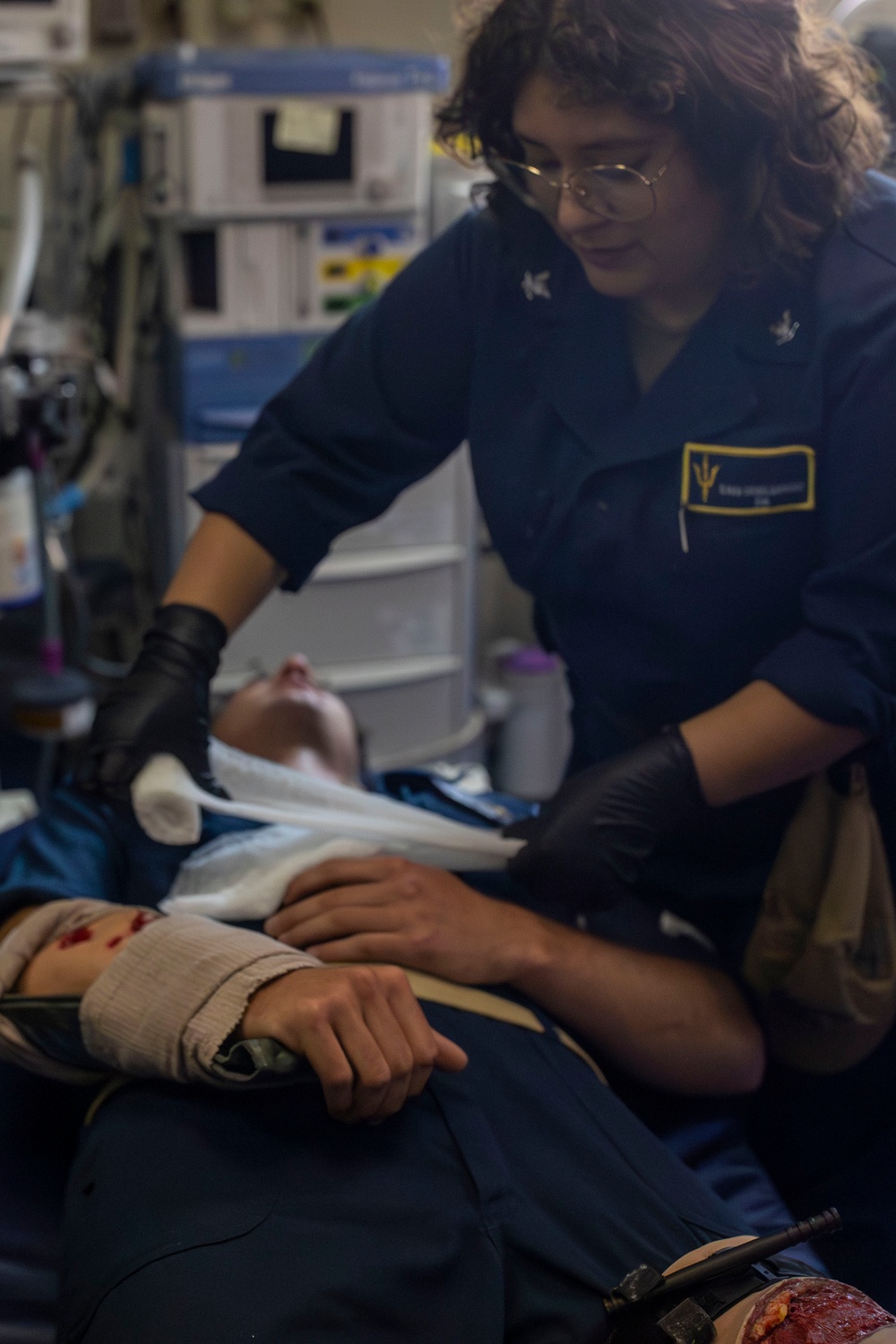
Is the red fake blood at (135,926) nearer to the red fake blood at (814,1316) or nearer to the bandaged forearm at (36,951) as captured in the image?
the bandaged forearm at (36,951)

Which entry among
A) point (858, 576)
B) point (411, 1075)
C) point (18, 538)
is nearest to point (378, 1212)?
point (411, 1075)

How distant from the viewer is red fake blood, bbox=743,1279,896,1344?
31.9 inches

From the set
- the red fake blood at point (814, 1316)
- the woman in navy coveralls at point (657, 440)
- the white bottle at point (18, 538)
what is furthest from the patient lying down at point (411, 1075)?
the white bottle at point (18, 538)

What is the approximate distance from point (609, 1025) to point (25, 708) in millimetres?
1733

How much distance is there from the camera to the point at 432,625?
→ 3027mm

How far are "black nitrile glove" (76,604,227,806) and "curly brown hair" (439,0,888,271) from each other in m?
0.58

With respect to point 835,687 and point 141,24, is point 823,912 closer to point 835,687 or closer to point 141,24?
point 835,687

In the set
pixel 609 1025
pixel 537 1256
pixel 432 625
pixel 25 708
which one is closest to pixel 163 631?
pixel 609 1025

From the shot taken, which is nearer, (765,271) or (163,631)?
(765,271)

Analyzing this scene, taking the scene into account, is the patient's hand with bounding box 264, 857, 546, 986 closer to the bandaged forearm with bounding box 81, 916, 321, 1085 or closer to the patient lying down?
the patient lying down

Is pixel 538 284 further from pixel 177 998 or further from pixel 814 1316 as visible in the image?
pixel 814 1316

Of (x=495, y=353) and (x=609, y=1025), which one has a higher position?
(x=495, y=353)

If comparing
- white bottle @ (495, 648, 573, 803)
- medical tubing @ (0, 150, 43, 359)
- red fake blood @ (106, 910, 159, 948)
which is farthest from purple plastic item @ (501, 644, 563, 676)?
red fake blood @ (106, 910, 159, 948)

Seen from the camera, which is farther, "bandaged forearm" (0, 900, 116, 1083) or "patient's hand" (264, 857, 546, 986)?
"patient's hand" (264, 857, 546, 986)
